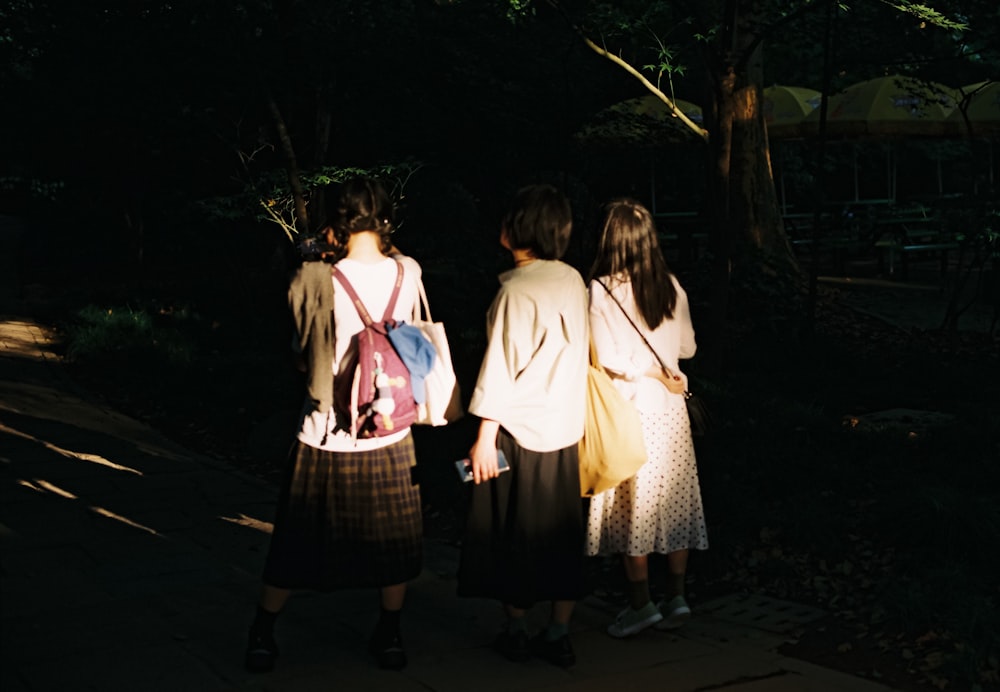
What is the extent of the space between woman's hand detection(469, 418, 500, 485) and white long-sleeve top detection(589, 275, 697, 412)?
0.60 metres

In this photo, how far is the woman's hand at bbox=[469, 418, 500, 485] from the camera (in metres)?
4.59

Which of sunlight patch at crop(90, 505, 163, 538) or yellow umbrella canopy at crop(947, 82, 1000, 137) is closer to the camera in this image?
sunlight patch at crop(90, 505, 163, 538)

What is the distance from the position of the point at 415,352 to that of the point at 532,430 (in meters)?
0.50

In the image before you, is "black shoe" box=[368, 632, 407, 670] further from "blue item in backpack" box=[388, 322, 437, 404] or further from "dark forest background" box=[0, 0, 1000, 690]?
"dark forest background" box=[0, 0, 1000, 690]

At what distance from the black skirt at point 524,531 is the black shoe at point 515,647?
Answer: 165 mm

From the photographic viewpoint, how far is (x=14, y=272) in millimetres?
19516

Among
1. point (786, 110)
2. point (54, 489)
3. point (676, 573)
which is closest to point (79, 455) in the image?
point (54, 489)

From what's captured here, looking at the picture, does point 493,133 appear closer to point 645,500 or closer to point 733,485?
point 733,485

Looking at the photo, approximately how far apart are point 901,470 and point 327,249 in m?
3.91

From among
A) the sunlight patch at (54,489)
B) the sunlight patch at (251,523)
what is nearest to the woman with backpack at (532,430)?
the sunlight patch at (251,523)

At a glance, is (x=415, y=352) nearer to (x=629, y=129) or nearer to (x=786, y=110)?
(x=629, y=129)

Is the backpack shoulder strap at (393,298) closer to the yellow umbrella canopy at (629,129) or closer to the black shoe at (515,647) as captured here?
the black shoe at (515,647)

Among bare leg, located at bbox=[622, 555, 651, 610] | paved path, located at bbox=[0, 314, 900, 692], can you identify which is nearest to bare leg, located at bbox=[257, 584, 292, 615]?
paved path, located at bbox=[0, 314, 900, 692]

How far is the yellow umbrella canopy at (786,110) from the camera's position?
18.4 meters
